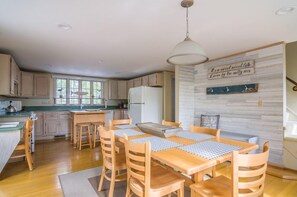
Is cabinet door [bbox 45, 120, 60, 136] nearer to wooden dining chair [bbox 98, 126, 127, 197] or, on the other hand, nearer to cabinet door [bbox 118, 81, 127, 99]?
cabinet door [bbox 118, 81, 127, 99]

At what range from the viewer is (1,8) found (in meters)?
1.75

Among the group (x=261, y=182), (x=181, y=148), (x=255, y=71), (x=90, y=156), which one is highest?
(x=255, y=71)

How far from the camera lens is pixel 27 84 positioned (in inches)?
194

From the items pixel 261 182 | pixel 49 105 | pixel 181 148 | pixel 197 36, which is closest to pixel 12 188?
pixel 181 148

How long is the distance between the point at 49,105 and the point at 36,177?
3.61 meters

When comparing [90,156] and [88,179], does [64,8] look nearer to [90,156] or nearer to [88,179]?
[88,179]

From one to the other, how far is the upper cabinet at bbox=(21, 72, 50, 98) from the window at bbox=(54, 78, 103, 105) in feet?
1.10

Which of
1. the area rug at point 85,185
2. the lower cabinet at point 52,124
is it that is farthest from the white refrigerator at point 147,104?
the area rug at point 85,185

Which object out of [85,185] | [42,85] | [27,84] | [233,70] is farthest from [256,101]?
[27,84]

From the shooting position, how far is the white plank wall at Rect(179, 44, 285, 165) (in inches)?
110

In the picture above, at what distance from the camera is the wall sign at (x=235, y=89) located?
315 cm

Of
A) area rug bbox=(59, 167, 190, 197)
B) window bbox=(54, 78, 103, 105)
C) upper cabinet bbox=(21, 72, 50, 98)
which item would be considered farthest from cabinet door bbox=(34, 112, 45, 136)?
area rug bbox=(59, 167, 190, 197)

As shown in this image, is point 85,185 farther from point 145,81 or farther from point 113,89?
point 113,89

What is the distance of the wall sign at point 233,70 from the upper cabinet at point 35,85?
492 centimetres
